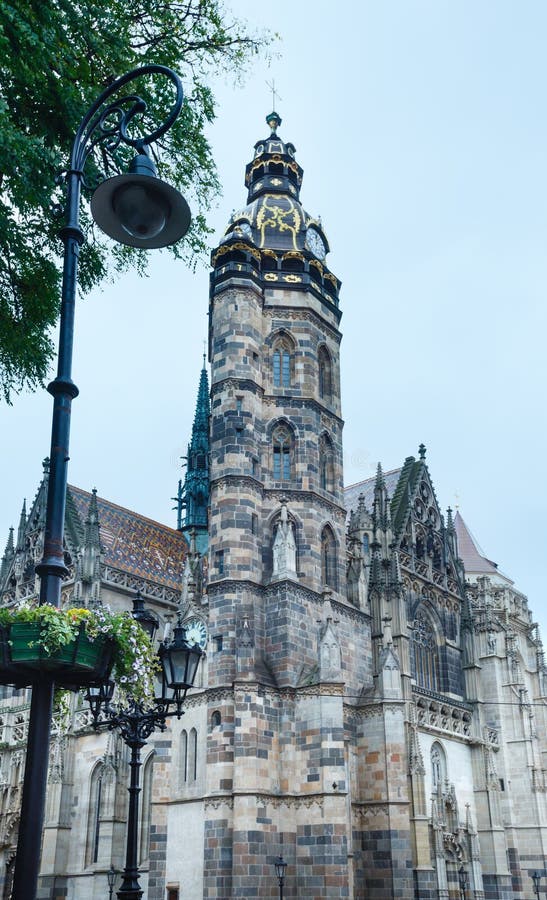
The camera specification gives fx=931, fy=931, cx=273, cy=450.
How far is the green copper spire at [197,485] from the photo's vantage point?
57.1 m

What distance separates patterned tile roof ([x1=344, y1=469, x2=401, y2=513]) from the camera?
48.6m

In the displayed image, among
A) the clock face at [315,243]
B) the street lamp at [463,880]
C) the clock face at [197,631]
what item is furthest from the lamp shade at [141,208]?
the street lamp at [463,880]

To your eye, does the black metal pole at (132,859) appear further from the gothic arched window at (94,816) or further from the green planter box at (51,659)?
the gothic arched window at (94,816)

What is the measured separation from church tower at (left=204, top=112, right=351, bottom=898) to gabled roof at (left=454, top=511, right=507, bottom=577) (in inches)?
920

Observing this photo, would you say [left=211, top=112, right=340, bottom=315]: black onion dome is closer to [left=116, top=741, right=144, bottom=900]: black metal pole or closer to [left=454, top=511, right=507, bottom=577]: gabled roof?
[left=454, top=511, right=507, bottom=577]: gabled roof

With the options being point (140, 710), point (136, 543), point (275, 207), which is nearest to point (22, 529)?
point (136, 543)

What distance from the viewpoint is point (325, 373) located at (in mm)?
40688

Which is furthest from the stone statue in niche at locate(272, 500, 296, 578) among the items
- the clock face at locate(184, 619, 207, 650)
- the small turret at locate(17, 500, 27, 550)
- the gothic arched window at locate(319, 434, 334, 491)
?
the small turret at locate(17, 500, 27, 550)

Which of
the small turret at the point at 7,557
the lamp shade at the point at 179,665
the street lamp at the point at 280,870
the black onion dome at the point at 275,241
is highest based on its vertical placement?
the black onion dome at the point at 275,241

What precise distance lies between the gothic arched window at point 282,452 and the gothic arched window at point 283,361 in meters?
2.03

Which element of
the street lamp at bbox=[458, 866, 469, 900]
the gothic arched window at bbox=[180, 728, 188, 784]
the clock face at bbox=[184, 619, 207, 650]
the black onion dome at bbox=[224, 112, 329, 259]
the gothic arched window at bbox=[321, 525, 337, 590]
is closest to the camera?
the gothic arched window at bbox=[180, 728, 188, 784]

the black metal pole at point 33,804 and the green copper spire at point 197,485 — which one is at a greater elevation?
the green copper spire at point 197,485

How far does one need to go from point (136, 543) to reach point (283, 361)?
49.9 feet

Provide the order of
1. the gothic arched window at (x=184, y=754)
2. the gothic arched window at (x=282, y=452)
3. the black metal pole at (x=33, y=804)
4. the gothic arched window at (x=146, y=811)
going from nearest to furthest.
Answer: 1. the black metal pole at (x=33, y=804)
2. the gothic arched window at (x=184, y=754)
3. the gothic arched window at (x=146, y=811)
4. the gothic arched window at (x=282, y=452)
